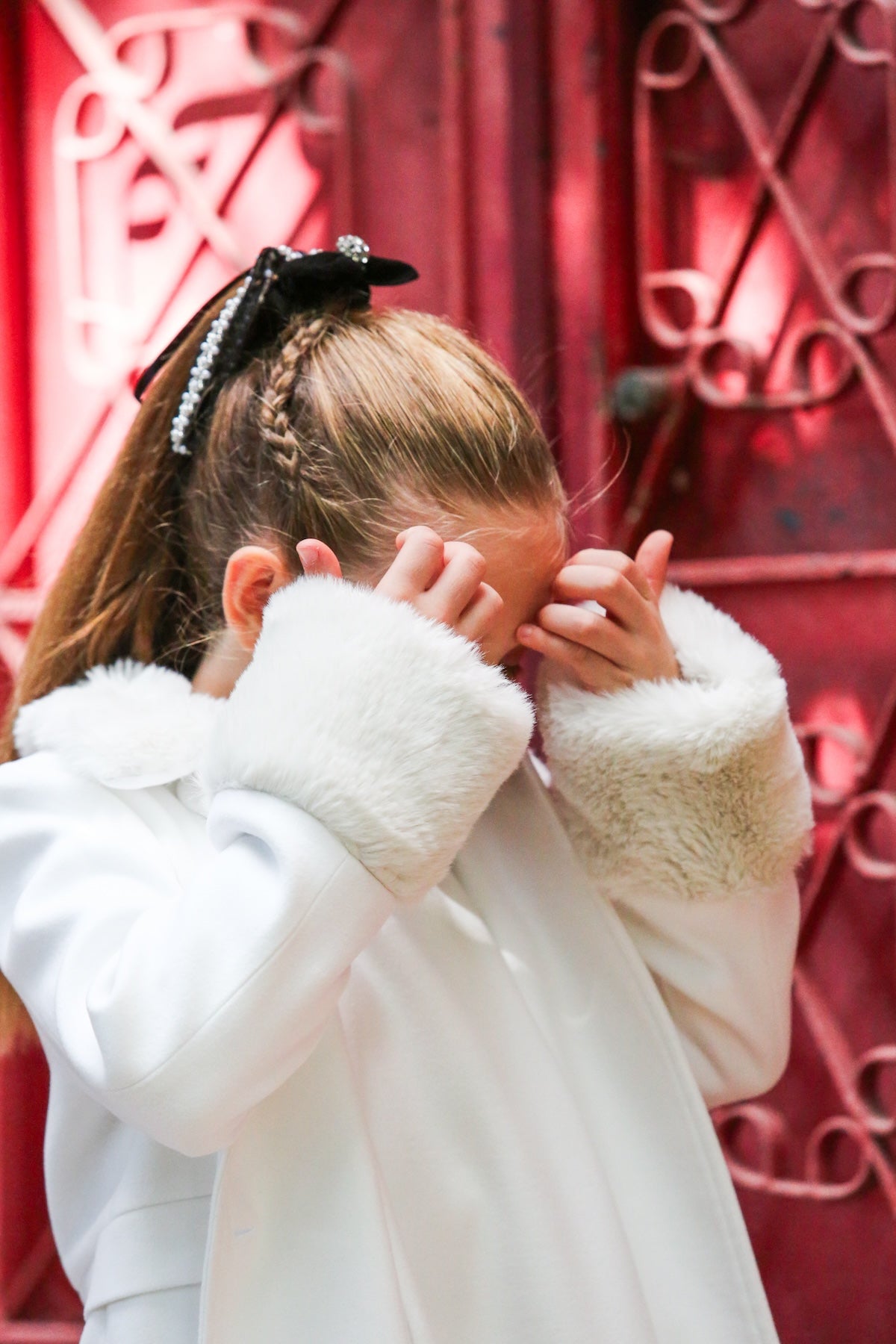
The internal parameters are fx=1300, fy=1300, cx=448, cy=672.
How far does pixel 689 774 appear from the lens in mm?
862

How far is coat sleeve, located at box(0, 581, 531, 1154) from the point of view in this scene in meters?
0.67

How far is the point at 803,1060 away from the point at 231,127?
1184 millimetres

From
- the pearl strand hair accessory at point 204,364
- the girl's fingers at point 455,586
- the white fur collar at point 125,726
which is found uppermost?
the pearl strand hair accessory at point 204,364

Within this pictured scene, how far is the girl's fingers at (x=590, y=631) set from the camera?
0.84 metres

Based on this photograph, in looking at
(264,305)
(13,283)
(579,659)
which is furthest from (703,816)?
(13,283)

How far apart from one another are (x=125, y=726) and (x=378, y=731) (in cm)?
21

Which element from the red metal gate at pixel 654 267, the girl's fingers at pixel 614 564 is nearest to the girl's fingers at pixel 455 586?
the girl's fingers at pixel 614 564

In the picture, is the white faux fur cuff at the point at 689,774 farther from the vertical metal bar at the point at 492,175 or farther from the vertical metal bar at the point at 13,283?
the vertical metal bar at the point at 13,283

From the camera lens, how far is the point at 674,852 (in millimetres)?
874

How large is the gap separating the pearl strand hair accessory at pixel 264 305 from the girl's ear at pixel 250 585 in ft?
0.48

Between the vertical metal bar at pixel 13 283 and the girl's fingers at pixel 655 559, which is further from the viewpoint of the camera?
the vertical metal bar at pixel 13 283

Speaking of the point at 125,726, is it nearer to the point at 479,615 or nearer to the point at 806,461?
the point at 479,615

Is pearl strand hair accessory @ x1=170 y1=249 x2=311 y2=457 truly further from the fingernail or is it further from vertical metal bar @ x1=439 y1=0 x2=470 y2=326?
vertical metal bar @ x1=439 y1=0 x2=470 y2=326

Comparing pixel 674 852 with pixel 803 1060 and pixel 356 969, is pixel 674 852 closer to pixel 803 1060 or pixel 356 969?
pixel 356 969
